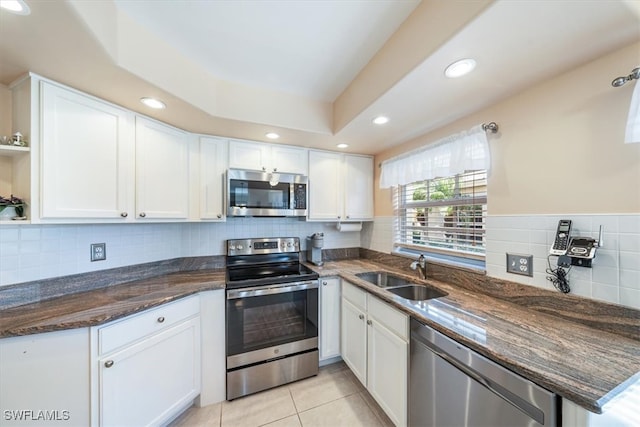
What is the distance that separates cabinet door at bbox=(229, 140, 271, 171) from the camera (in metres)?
2.19

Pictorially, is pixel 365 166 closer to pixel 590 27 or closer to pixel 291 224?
pixel 291 224

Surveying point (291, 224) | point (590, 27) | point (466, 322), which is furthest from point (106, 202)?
point (590, 27)

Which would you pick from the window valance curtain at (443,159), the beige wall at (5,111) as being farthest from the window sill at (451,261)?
the beige wall at (5,111)

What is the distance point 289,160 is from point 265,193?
0.49m

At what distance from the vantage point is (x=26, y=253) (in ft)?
4.45

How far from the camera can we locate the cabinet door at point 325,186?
249cm

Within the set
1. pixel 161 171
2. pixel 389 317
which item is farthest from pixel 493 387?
pixel 161 171

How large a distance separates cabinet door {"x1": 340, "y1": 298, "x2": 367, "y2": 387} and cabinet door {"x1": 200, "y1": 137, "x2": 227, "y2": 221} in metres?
1.46

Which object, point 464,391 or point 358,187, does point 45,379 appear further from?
point 358,187

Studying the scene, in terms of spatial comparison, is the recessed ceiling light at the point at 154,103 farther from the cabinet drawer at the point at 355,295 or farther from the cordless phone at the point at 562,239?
the cordless phone at the point at 562,239

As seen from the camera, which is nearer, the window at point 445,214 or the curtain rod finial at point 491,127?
the curtain rod finial at point 491,127

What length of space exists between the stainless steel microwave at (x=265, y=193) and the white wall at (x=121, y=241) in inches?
16.6

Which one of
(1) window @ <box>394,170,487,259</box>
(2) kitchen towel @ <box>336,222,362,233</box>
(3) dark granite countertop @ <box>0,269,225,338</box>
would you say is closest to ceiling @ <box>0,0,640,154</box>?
(1) window @ <box>394,170,487,259</box>

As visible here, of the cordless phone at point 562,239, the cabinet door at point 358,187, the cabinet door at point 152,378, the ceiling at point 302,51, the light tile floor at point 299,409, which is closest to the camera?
the ceiling at point 302,51
